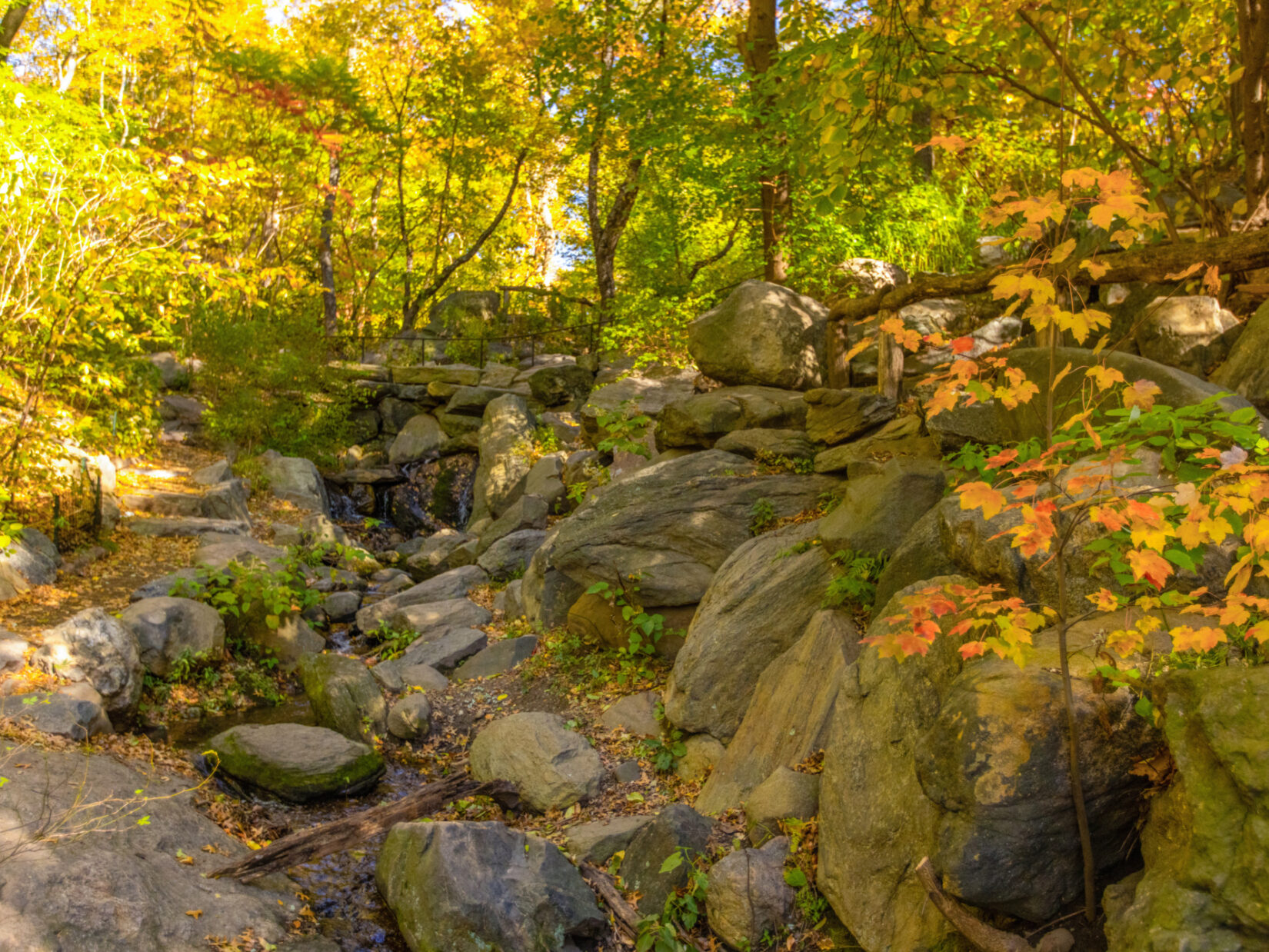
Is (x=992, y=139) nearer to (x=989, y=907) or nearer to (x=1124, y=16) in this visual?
(x=1124, y=16)

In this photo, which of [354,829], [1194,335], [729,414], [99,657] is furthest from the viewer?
[729,414]

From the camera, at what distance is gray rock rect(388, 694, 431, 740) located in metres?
6.82

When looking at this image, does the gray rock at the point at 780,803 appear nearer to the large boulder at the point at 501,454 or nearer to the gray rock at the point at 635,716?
the gray rock at the point at 635,716

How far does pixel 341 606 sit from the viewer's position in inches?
377

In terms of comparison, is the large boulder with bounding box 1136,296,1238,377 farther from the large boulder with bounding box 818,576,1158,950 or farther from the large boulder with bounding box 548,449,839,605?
the large boulder with bounding box 818,576,1158,950

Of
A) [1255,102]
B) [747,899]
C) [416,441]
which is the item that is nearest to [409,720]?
[747,899]

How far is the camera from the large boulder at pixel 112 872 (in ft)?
11.9

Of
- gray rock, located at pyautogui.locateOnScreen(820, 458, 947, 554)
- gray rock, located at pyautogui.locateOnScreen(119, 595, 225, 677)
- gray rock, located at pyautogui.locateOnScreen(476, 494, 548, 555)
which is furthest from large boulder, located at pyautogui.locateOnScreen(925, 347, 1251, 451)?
gray rock, located at pyautogui.locateOnScreen(119, 595, 225, 677)

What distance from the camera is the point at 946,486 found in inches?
216

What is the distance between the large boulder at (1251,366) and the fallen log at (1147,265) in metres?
0.37

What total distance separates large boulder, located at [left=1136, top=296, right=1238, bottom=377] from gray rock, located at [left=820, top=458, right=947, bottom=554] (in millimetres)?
1967

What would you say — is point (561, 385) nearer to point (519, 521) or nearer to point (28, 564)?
point (519, 521)

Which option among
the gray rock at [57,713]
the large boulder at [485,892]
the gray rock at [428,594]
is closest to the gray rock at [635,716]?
the large boulder at [485,892]

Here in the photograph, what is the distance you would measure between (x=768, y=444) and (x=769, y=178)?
4730 mm
